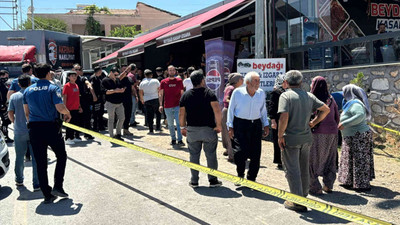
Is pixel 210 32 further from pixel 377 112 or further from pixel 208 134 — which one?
pixel 208 134

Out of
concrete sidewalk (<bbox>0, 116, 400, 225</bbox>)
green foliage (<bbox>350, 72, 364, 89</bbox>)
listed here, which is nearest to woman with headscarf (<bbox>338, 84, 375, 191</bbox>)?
concrete sidewalk (<bbox>0, 116, 400, 225</bbox>)

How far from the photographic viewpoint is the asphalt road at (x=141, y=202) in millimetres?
4504

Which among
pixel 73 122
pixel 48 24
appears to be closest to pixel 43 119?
pixel 73 122

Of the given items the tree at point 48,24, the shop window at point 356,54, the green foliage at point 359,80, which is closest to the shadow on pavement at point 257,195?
the green foliage at point 359,80

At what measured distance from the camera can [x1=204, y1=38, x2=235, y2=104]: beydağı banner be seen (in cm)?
961

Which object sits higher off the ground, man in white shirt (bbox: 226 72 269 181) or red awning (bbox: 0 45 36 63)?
red awning (bbox: 0 45 36 63)

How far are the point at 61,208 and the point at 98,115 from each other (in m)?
6.67

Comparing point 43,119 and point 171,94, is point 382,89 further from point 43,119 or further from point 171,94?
point 43,119

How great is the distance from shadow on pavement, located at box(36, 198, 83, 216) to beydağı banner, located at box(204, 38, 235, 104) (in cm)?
521

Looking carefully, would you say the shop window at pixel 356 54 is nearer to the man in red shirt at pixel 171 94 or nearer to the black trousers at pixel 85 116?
the man in red shirt at pixel 171 94

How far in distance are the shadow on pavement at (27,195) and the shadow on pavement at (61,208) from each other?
380mm

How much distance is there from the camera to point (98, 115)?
11430 mm

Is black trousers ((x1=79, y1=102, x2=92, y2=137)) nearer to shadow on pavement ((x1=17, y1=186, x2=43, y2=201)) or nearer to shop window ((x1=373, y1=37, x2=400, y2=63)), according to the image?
shadow on pavement ((x1=17, y1=186, x2=43, y2=201))

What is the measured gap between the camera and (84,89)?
1012 centimetres
